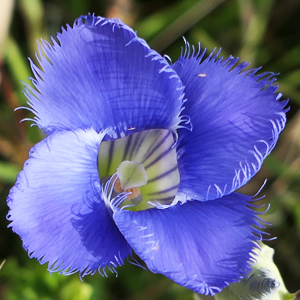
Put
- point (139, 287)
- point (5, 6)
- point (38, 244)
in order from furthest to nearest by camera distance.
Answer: point (139, 287) → point (5, 6) → point (38, 244)

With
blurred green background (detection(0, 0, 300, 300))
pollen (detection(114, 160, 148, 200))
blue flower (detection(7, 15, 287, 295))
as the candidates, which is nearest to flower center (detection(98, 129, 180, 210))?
pollen (detection(114, 160, 148, 200))

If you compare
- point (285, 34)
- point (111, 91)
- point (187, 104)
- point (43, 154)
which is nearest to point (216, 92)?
point (187, 104)

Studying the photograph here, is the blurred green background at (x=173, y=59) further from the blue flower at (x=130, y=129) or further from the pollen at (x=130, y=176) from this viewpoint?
the blue flower at (x=130, y=129)

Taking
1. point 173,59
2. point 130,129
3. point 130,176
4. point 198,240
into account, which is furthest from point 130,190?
point 173,59

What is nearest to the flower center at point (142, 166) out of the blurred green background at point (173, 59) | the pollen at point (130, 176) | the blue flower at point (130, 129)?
the pollen at point (130, 176)

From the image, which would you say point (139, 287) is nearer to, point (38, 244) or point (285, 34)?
point (38, 244)

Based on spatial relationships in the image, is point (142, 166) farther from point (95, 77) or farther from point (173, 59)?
point (173, 59)
